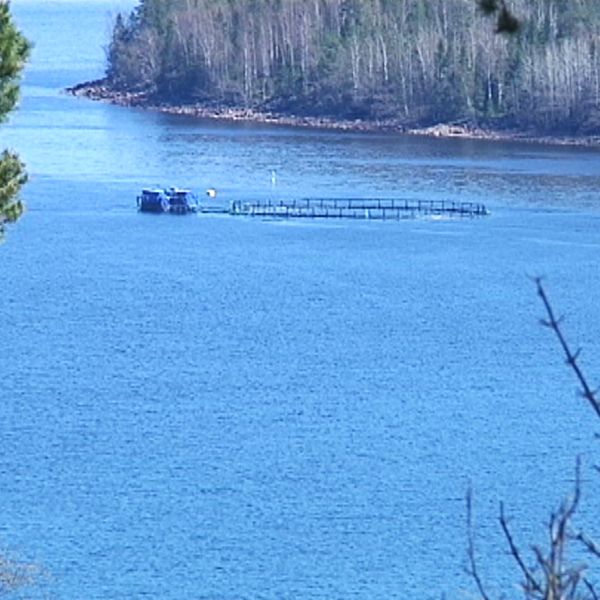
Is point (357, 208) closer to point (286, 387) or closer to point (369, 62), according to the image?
point (286, 387)

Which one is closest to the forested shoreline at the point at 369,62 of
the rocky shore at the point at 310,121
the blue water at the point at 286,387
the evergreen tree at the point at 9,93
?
the rocky shore at the point at 310,121

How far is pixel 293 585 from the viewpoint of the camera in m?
14.7

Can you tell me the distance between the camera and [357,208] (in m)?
37.8

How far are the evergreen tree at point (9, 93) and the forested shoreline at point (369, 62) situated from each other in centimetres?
4029

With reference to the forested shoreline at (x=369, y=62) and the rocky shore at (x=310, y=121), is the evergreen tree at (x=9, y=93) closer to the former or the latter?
the forested shoreline at (x=369, y=62)

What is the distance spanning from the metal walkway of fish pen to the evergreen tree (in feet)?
89.6

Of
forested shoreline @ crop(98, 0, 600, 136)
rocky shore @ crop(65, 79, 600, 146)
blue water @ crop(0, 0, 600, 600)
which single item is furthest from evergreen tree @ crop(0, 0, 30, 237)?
rocky shore @ crop(65, 79, 600, 146)

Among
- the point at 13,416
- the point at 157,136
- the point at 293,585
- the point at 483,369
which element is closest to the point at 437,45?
the point at 157,136

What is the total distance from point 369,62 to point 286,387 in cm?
3771

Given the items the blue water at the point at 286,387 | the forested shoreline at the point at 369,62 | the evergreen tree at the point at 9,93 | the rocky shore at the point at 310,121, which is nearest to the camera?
the evergreen tree at the point at 9,93

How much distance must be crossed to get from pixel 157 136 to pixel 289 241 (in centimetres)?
1892

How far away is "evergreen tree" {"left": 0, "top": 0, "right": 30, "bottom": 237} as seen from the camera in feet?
29.1

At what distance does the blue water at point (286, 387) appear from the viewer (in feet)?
51.8

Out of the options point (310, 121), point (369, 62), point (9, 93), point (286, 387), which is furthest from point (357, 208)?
point (9, 93)
